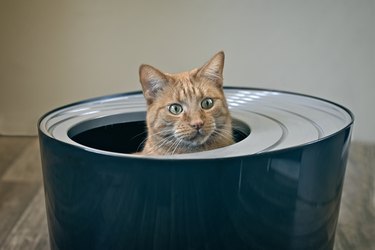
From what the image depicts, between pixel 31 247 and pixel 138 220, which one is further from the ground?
pixel 138 220

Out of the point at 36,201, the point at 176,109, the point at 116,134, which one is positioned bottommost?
the point at 36,201

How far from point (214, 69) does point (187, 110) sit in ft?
0.34

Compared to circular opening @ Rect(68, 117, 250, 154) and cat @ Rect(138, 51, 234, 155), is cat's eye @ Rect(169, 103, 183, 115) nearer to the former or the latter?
cat @ Rect(138, 51, 234, 155)

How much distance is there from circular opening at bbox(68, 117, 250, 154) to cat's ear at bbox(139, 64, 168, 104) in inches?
4.6

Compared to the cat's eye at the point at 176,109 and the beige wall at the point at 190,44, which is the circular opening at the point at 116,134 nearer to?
the cat's eye at the point at 176,109

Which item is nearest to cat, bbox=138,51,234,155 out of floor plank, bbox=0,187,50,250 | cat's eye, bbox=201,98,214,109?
cat's eye, bbox=201,98,214,109

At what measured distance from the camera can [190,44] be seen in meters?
1.90

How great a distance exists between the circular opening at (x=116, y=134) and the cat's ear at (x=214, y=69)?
101mm

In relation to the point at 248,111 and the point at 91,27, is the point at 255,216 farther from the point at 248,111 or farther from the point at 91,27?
the point at 91,27

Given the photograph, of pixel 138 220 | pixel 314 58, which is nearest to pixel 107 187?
pixel 138 220

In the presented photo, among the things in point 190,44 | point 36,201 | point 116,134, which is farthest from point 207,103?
point 190,44

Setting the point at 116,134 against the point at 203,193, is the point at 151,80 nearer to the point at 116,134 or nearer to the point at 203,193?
the point at 116,134

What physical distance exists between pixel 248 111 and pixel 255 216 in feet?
1.10

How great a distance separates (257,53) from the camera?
190 centimetres
